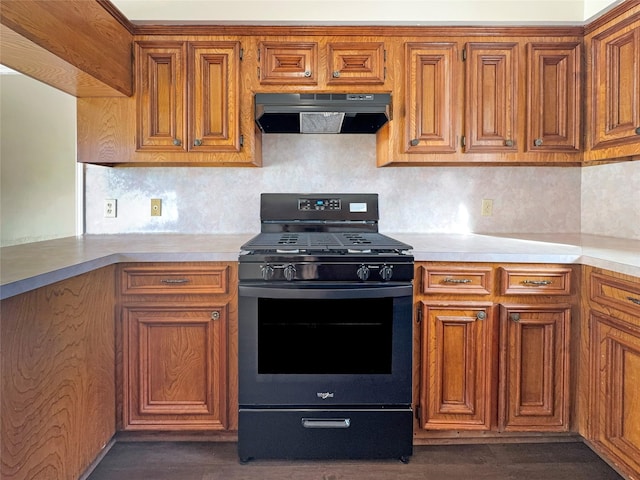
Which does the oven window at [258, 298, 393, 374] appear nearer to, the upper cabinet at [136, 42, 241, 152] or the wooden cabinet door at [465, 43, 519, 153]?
the upper cabinet at [136, 42, 241, 152]

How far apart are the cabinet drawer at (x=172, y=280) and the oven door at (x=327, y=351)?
144mm

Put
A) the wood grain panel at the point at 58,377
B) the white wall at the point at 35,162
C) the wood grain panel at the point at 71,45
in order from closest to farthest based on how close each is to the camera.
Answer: the wood grain panel at the point at 58,377 < the wood grain panel at the point at 71,45 < the white wall at the point at 35,162

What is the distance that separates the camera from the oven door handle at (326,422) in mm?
1757

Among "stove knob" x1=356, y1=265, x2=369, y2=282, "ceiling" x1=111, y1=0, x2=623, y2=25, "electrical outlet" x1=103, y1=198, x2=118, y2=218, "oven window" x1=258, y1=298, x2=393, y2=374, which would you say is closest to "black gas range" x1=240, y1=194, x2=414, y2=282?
"stove knob" x1=356, y1=265, x2=369, y2=282

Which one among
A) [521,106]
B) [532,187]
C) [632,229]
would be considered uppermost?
[521,106]

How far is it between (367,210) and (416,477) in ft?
4.37

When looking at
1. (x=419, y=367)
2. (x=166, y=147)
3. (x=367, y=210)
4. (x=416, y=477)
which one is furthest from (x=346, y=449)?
(x=166, y=147)

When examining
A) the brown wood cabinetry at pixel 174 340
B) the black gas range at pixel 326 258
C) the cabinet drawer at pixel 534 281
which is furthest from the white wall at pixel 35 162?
the cabinet drawer at pixel 534 281

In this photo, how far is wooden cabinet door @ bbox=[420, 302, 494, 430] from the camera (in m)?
1.83

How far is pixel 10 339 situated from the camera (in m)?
1.21

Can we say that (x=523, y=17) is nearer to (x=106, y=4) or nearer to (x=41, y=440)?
(x=106, y=4)

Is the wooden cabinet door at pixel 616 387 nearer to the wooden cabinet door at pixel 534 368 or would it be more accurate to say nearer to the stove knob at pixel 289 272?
the wooden cabinet door at pixel 534 368

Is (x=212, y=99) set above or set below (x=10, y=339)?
above

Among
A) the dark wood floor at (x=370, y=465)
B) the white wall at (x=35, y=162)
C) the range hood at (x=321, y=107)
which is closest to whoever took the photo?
the dark wood floor at (x=370, y=465)
